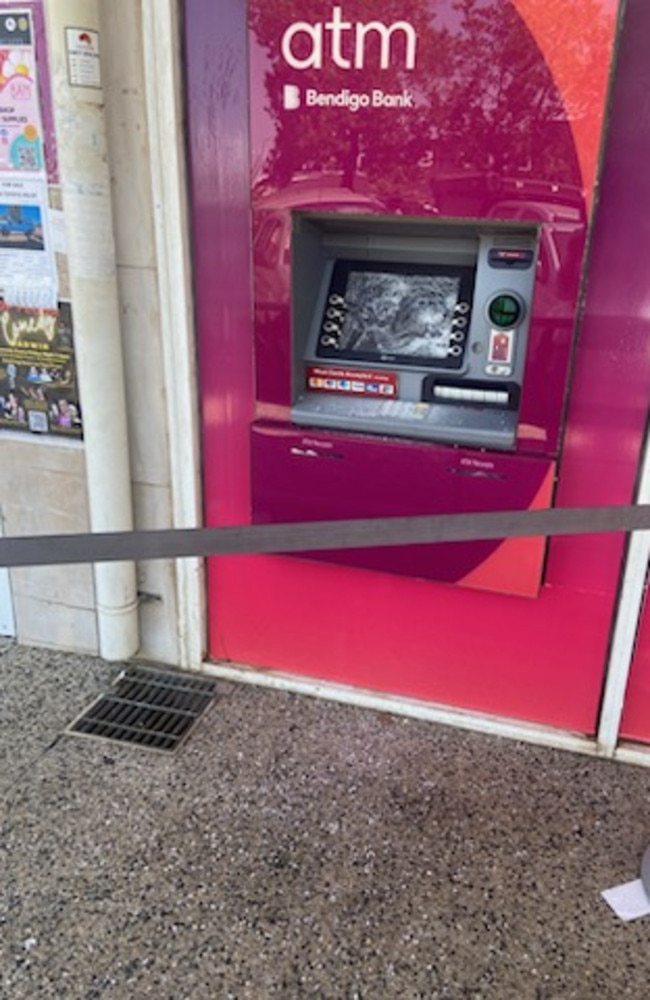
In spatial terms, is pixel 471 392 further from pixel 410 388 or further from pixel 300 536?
pixel 300 536

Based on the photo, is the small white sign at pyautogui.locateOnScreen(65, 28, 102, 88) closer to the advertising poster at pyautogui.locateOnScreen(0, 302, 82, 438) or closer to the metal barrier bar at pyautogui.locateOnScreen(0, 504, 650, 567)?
the advertising poster at pyautogui.locateOnScreen(0, 302, 82, 438)

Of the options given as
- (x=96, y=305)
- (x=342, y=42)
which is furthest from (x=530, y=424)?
(x=96, y=305)

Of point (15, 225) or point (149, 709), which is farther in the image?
point (149, 709)

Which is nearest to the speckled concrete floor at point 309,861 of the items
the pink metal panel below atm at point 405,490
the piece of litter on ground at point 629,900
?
the piece of litter on ground at point 629,900

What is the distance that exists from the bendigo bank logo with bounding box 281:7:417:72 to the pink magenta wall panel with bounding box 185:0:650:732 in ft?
0.10

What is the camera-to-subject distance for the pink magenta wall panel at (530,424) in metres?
2.13

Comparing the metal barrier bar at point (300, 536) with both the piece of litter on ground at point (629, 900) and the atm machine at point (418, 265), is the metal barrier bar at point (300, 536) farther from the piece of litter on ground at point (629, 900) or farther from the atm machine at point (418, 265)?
the piece of litter on ground at point (629, 900)

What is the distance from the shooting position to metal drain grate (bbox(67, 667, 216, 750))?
2.81 meters

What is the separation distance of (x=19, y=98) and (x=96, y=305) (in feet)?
2.31

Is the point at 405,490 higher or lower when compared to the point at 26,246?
lower

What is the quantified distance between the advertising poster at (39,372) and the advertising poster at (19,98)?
19.5 inches

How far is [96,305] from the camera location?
2678 mm

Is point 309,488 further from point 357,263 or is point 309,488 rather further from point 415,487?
point 357,263

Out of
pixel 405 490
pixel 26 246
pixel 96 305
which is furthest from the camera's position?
pixel 26 246
